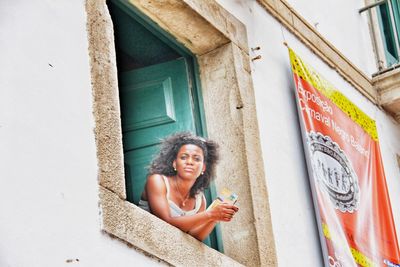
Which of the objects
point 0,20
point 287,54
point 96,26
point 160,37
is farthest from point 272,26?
point 0,20

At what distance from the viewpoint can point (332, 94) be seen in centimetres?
877

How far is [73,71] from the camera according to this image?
18.6ft

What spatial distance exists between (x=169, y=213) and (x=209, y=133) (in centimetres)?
Answer: 102

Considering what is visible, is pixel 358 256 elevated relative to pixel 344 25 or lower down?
lower down

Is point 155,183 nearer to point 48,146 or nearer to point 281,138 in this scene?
point 48,146

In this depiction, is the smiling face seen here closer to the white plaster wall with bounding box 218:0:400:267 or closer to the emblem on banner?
the white plaster wall with bounding box 218:0:400:267

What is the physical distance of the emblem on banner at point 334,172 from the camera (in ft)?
26.1

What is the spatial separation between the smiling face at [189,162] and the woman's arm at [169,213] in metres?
0.16

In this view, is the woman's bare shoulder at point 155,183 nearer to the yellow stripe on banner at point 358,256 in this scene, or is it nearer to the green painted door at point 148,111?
the green painted door at point 148,111

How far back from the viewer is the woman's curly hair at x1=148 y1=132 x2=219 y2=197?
21.9 ft

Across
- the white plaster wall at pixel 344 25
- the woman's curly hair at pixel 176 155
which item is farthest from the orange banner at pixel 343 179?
the woman's curly hair at pixel 176 155

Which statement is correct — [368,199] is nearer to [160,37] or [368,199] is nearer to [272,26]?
[272,26]

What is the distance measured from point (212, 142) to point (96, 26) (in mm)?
1379

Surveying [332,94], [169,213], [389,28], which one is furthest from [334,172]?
[389,28]
